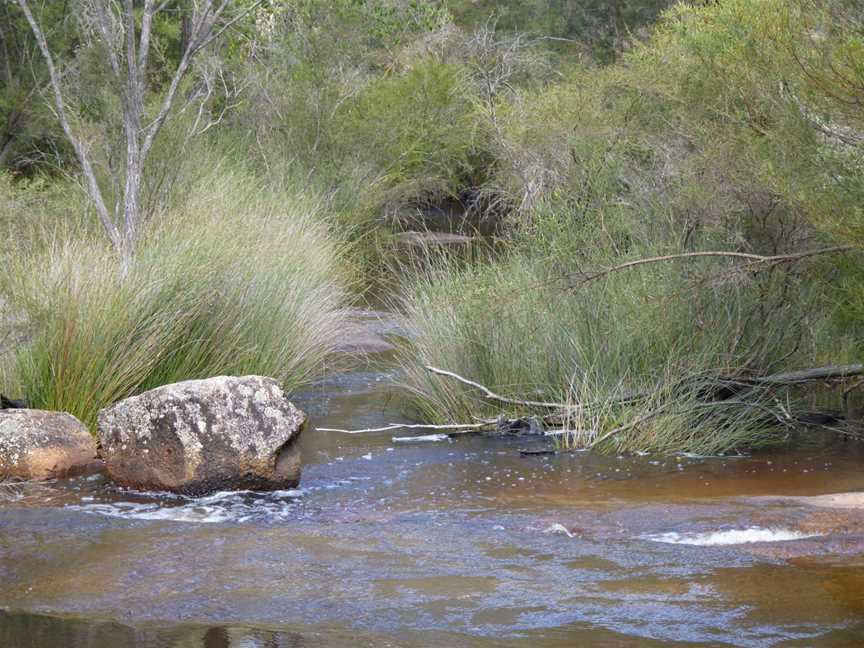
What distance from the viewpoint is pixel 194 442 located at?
7242 mm

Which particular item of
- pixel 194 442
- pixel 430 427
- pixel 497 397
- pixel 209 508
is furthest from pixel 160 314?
pixel 497 397

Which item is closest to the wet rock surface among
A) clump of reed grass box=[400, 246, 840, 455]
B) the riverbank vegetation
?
clump of reed grass box=[400, 246, 840, 455]

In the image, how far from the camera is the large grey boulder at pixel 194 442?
7.22m

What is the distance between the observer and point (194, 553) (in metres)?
5.98

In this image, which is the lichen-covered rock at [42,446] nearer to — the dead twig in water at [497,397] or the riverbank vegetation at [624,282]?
the riverbank vegetation at [624,282]

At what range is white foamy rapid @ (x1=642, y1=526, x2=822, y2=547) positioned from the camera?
6.05 m

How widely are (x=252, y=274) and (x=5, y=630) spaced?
4.86 metres

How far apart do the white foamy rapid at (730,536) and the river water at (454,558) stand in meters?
0.01

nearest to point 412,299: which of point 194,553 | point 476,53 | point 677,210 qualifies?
point 677,210

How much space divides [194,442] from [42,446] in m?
1.05

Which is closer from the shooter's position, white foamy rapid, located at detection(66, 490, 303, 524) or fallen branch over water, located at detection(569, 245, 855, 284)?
white foamy rapid, located at detection(66, 490, 303, 524)

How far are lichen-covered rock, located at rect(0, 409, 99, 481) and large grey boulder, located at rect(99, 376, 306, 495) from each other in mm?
289

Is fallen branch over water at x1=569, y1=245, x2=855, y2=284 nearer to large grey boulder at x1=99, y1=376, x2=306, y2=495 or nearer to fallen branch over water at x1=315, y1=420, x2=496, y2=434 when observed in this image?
fallen branch over water at x1=315, y1=420, x2=496, y2=434

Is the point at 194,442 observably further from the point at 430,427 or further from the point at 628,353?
the point at 628,353
